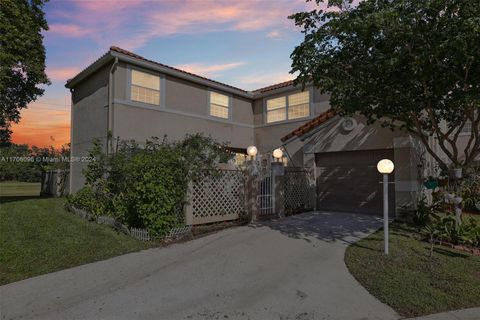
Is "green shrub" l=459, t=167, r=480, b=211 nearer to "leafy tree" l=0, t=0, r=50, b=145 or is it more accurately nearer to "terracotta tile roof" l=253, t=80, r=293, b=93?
"terracotta tile roof" l=253, t=80, r=293, b=93

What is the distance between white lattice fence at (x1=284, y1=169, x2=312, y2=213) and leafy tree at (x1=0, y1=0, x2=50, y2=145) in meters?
9.85

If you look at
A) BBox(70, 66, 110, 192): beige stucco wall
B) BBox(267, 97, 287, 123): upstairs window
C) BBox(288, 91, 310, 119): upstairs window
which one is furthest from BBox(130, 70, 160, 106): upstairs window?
BBox(288, 91, 310, 119): upstairs window

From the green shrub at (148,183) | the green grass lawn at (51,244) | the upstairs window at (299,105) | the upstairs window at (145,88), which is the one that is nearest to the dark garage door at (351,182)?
the upstairs window at (299,105)

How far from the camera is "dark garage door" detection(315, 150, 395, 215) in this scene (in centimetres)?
1110

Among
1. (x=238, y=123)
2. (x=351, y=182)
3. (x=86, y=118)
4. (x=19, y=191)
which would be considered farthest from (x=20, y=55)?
(x=19, y=191)

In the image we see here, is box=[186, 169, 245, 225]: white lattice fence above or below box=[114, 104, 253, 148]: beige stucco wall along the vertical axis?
below

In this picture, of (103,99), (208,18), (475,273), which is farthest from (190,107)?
(475,273)

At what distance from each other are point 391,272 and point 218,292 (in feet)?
9.45

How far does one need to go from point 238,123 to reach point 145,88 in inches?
216

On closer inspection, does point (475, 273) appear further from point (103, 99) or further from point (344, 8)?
point (103, 99)

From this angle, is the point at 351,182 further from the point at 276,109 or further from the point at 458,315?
the point at 458,315

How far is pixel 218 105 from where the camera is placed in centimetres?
1622

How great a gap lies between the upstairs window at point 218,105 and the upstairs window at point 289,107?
241cm

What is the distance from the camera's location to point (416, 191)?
9898 millimetres
